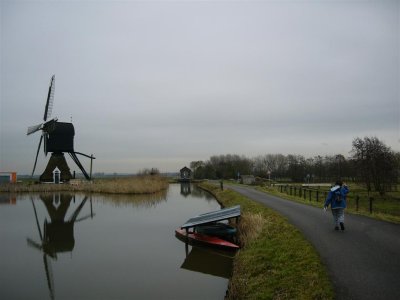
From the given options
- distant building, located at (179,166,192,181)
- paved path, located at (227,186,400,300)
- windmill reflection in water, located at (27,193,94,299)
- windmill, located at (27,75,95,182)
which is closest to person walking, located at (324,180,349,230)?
paved path, located at (227,186,400,300)

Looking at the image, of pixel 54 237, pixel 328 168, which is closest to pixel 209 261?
pixel 54 237

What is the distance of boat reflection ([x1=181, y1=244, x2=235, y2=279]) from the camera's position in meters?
10.1

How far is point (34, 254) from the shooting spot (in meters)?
11.9

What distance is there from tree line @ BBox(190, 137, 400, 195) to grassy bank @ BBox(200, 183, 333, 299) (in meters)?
26.8

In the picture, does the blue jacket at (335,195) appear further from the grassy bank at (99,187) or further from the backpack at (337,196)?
the grassy bank at (99,187)

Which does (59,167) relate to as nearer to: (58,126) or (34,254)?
(58,126)

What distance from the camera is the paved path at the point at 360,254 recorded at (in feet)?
18.7

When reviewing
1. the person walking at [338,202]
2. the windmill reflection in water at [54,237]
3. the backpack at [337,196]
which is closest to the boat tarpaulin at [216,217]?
the person walking at [338,202]

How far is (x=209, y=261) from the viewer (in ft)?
36.6

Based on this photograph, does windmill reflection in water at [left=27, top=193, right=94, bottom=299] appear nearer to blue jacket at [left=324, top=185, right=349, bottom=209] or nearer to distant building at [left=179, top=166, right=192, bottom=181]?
blue jacket at [left=324, top=185, right=349, bottom=209]

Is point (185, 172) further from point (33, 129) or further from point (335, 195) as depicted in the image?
point (335, 195)

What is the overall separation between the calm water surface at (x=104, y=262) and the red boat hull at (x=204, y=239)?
0.35m

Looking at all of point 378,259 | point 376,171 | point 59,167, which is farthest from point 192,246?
point 59,167

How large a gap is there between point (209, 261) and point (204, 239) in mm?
1814
